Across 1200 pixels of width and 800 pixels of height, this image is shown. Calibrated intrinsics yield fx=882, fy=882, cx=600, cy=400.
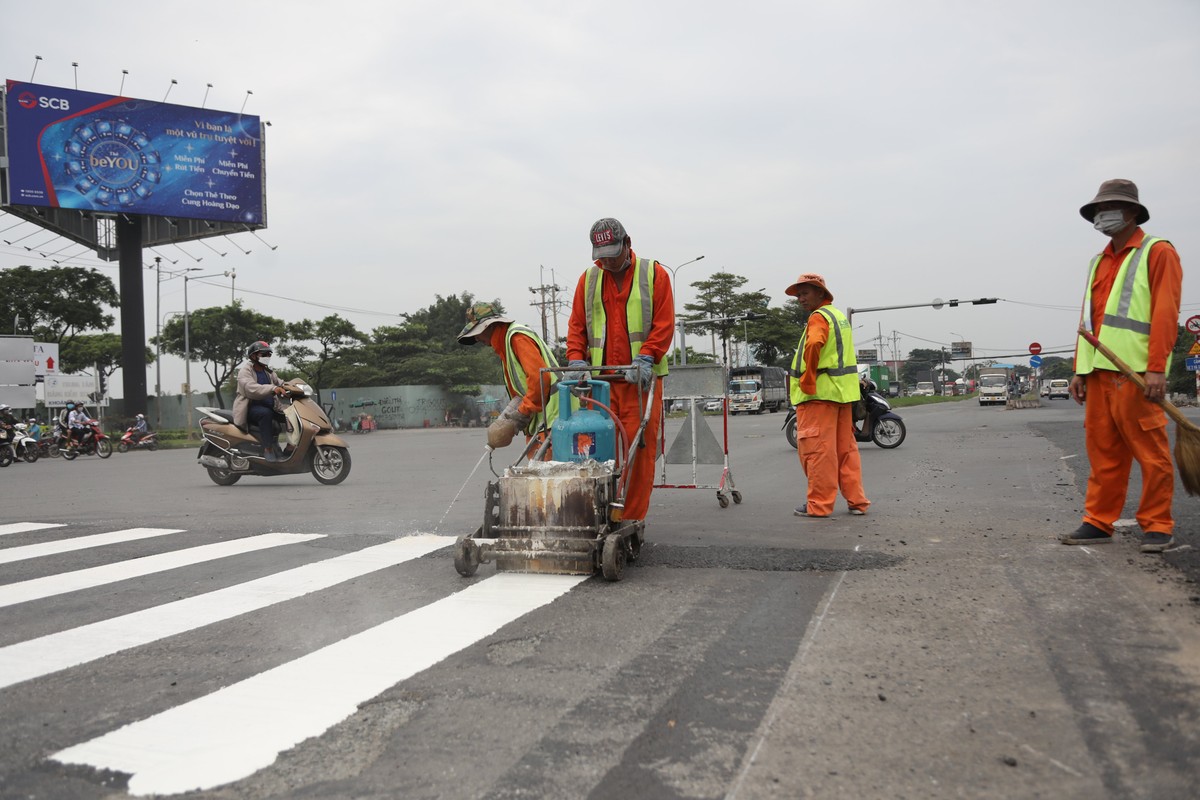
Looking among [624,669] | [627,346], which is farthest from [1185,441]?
[624,669]

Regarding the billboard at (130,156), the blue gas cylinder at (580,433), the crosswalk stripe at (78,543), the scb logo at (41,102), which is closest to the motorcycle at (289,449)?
the crosswalk stripe at (78,543)

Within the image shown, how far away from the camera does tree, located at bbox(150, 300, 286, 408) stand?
1937 inches

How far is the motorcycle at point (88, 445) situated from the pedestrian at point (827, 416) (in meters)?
22.1

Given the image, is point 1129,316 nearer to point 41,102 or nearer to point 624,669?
point 624,669

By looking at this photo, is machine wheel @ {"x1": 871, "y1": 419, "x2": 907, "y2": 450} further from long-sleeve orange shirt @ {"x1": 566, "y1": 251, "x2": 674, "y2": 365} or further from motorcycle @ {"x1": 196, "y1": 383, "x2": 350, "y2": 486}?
long-sleeve orange shirt @ {"x1": 566, "y1": 251, "x2": 674, "y2": 365}

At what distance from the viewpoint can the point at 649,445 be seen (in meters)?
5.33

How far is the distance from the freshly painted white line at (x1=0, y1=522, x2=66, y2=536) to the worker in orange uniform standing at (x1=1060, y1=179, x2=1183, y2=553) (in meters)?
7.36

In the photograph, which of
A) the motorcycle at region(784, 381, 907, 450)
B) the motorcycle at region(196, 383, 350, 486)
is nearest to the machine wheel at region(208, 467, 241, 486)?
the motorcycle at region(196, 383, 350, 486)

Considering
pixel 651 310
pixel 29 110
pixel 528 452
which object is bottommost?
pixel 528 452

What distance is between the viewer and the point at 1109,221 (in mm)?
5012

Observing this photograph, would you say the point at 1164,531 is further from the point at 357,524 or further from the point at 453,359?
the point at 453,359

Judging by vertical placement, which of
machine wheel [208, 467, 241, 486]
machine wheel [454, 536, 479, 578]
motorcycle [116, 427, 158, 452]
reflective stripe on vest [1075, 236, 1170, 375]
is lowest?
motorcycle [116, 427, 158, 452]

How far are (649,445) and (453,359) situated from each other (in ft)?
156

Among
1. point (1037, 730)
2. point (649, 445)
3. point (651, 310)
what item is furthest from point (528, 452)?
point (1037, 730)
